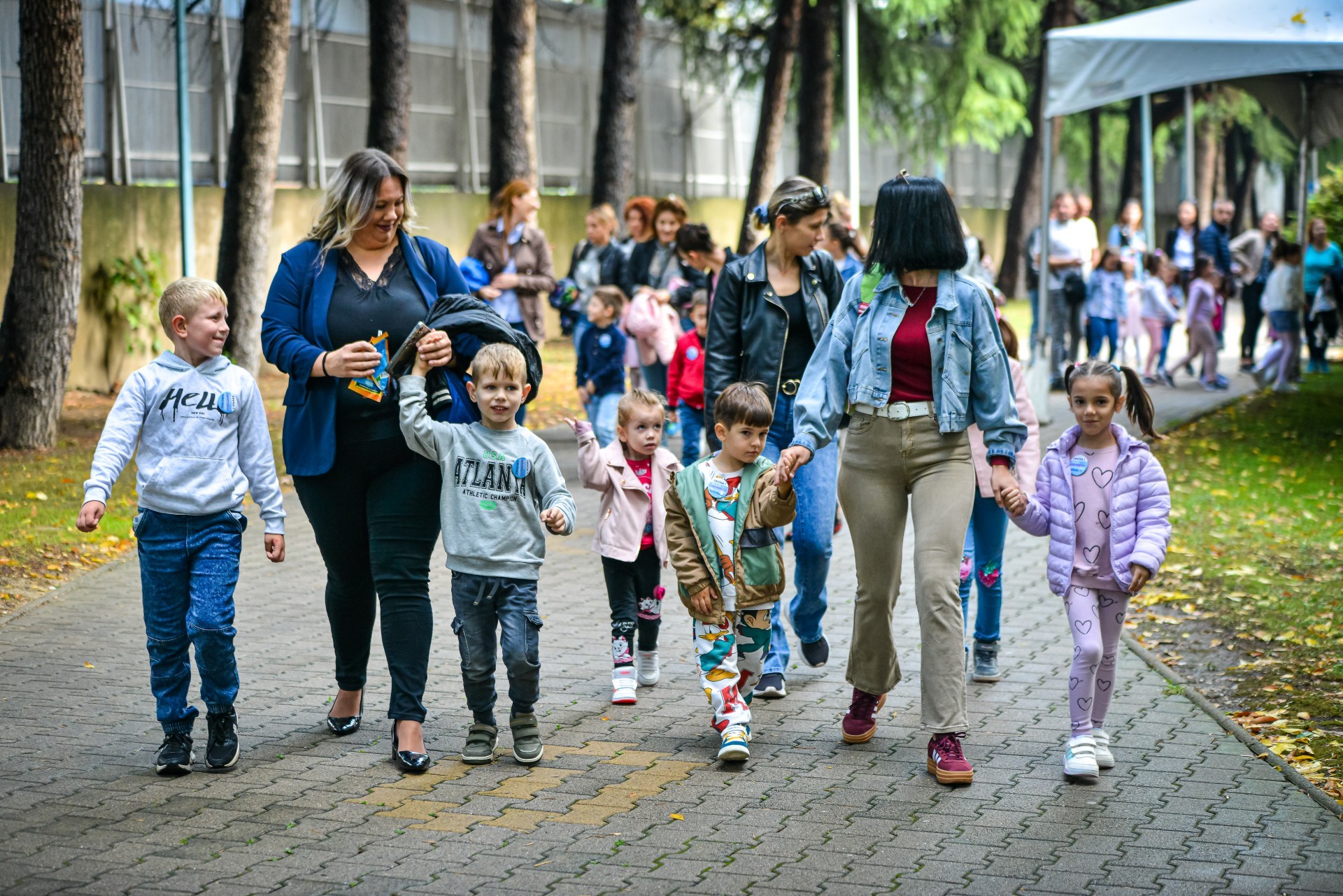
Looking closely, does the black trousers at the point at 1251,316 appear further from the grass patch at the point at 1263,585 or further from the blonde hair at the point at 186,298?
the blonde hair at the point at 186,298

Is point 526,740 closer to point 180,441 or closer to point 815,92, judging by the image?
point 180,441

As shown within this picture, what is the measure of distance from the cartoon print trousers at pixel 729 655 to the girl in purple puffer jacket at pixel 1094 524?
1006 millimetres

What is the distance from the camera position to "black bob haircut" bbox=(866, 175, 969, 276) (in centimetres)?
539

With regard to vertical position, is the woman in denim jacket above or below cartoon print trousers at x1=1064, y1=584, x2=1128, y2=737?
above

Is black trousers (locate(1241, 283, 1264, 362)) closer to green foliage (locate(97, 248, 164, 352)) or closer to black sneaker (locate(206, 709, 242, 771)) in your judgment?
green foliage (locate(97, 248, 164, 352))

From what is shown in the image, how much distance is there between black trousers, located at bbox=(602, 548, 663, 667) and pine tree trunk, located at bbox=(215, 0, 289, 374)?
10.4m

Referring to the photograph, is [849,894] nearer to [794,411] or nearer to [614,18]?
[794,411]

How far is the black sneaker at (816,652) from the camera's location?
6.69 meters

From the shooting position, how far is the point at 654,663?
6648 mm

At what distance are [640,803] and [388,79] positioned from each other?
15049 millimetres

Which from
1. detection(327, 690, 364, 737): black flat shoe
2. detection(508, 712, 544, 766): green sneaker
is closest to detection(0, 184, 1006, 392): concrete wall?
detection(327, 690, 364, 737): black flat shoe

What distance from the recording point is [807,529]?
6316 millimetres

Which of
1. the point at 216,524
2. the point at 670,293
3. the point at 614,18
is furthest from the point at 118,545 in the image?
the point at 614,18

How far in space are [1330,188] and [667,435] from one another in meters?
7.10
